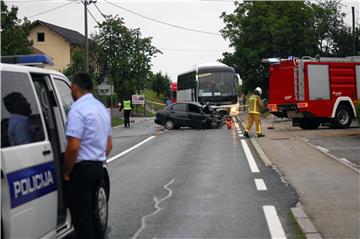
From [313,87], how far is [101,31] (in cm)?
2981

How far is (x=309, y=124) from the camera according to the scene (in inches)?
1056

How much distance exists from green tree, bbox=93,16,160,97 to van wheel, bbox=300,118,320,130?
2714 cm

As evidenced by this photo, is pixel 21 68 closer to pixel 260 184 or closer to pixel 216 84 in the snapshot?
pixel 260 184

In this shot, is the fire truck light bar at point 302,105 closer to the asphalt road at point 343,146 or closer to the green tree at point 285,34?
the asphalt road at point 343,146

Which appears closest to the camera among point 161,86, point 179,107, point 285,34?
point 179,107

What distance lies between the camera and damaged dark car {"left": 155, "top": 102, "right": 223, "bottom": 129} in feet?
93.9

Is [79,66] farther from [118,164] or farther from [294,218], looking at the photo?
[294,218]

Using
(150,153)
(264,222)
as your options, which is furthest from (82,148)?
(150,153)

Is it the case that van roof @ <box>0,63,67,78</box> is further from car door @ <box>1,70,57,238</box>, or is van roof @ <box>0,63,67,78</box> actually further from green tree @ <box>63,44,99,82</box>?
green tree @ <box>63,44,99,82</box>

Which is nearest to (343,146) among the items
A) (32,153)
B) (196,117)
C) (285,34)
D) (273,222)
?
(273,222)

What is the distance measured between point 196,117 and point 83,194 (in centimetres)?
2309

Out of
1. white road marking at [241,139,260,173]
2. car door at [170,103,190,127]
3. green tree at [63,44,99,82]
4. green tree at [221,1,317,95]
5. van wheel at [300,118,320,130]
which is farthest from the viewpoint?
green tree at [63,44,99,82]

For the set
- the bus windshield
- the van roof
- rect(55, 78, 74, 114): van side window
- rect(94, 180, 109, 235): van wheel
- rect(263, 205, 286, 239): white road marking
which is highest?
the bus windshield

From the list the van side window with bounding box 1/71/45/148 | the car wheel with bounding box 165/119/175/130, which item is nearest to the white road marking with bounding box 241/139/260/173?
the van side window with bounding box 1/71/45/148
